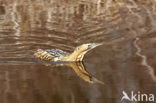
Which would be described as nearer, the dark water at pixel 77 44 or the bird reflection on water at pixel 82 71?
the dark water at pixel 77 44

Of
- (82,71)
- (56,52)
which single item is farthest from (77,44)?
(82,71)

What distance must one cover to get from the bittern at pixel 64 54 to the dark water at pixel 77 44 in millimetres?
131

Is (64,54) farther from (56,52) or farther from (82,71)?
(82,71)

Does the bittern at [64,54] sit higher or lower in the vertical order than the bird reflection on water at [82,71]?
higher

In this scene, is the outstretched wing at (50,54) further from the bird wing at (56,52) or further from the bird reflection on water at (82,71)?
the bird reflection on water at (82,71)

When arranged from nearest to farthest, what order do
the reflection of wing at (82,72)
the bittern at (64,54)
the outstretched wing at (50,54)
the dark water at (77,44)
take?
the dark water at (77,44) < the reflection of wing at (82,72) < the bittern at (64,54) < the outstretched wing at (50,54)

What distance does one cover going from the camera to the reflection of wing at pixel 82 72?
7.26 m

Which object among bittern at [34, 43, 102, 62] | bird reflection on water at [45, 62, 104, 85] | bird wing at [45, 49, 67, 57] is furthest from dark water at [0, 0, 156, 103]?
bird wing at [45, 49, 67, 57]

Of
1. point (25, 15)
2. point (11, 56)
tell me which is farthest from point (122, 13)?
point (11, 56)

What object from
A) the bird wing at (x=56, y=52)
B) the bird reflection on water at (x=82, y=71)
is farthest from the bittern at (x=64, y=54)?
the bird reflection on water at (x=82, y=71)

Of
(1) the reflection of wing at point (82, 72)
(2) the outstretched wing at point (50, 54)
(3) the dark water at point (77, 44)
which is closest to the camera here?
(3) the dark water at point (77, 44)

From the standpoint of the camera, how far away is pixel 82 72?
25.0 ft

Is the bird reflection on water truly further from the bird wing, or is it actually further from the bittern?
the bird wing

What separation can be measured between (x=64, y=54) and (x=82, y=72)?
3.36 ft
